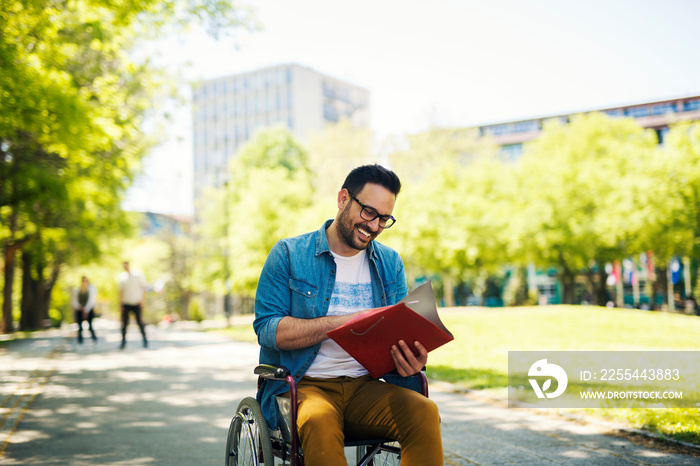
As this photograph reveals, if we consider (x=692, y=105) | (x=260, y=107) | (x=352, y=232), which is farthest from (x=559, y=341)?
(x=260, y=107)

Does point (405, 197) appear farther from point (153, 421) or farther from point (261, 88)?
point (261, 88)

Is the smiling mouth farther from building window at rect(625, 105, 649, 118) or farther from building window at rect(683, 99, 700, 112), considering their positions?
building window at rect(625, 105, 649, 118)

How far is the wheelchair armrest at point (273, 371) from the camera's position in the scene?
3170 mm

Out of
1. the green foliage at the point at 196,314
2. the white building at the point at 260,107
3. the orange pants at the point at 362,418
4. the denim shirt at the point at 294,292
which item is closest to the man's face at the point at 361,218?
the denim shirt at the point at 294,292

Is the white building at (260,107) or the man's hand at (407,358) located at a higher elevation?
the white building at (260,107)

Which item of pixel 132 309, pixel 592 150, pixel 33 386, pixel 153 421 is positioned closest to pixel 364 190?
pixel 153 421

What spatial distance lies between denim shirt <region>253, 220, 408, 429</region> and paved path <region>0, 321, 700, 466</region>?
2174mm

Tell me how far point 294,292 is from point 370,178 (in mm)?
696

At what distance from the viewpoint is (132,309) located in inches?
618

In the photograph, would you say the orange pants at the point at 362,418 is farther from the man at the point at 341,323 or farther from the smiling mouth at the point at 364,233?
the smiling mouth at the point at 364,233

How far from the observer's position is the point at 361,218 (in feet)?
11.0

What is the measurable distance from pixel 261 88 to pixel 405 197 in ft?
178

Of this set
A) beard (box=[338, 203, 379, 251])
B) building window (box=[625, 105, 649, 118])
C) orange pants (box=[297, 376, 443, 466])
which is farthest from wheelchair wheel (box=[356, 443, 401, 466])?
building window (box=[625, 105, 649, 118])

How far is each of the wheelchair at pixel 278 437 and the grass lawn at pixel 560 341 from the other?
126 inches
